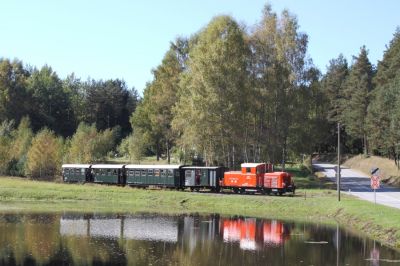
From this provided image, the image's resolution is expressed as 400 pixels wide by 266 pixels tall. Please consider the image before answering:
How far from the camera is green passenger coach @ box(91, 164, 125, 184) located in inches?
2783

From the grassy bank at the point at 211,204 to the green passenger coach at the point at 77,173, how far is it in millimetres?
6492

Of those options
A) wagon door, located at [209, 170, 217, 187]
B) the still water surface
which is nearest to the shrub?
wagon door, located at [209, 170, 217, 187]

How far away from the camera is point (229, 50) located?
6375 cm

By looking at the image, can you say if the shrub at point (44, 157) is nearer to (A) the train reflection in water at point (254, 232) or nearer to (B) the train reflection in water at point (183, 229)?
(B) the train reflection in water at point (183, 229)

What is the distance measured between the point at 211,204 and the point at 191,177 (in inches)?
400

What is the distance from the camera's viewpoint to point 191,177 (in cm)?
6381

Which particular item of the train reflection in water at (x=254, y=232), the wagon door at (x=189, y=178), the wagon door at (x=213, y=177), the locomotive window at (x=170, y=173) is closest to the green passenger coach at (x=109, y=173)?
the locomotive window at (x=170, y=173)

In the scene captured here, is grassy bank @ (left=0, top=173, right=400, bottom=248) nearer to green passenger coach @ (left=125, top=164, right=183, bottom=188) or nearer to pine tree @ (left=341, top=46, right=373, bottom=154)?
green passenger coach @ (left=125, top=164, right=183, bottom=188)

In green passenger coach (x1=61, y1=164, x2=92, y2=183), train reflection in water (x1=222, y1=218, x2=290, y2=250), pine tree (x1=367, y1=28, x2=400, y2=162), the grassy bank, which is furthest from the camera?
green passenger coach (x1=61, y1=164, x2=92, y2=183)

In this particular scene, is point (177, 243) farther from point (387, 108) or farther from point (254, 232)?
point (387, 108)

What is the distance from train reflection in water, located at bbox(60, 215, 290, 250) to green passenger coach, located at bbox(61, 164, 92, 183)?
2776 centimetres

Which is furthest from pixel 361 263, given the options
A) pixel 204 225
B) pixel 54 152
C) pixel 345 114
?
pixel 345 114

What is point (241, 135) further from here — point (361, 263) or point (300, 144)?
point (361, 263)

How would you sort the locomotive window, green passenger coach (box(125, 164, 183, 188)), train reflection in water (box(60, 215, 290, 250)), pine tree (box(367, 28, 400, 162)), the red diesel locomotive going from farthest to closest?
pine tree (box(367, 28, 400, 162)) → the locomotive window → green passenger coach (box(125, 164, 183, 188)) → the red diesel locomotive → train reflection in water (box(60, 215, 290, 250))
